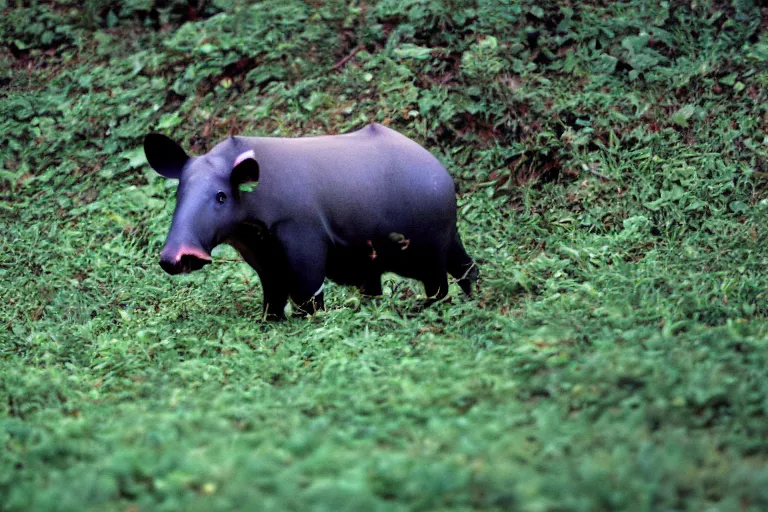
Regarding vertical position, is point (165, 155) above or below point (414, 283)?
above

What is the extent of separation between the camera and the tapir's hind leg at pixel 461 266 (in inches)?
262

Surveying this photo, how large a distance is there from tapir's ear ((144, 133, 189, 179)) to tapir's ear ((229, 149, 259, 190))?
56 centimetres

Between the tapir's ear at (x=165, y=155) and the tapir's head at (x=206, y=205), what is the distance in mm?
36

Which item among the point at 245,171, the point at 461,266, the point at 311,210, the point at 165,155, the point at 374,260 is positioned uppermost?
the point at 245,171

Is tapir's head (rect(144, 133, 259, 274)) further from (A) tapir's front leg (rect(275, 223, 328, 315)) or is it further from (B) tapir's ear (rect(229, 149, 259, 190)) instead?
(A) tapir's front leg (rect(275, 223, 328, 315))

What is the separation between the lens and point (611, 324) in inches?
189

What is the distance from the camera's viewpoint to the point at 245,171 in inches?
218

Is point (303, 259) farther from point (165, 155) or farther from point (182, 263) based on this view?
point (165, 155)

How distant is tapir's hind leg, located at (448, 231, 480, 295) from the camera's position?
666 cm

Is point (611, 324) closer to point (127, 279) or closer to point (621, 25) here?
point (127, 279)

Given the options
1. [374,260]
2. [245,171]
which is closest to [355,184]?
[374,260]

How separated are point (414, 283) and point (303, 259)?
191cm

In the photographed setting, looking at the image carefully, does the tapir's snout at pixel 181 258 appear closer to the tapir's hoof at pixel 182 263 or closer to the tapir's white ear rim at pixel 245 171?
the tapir's hoof at pixel 182 263

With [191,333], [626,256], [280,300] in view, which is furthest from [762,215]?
[191,333]
